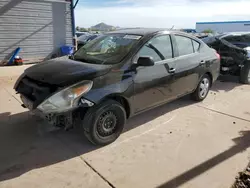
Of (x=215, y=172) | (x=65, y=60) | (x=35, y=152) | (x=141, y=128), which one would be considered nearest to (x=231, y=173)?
(x=215, y=172)

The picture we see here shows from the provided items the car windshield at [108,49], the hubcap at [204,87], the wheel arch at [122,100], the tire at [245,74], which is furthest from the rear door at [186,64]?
the tire at [245,74]

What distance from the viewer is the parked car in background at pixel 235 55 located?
754 centimetres

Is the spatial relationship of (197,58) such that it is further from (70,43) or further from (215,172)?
(70,43)

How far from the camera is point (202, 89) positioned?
225 inches

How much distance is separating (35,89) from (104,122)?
1.10 m

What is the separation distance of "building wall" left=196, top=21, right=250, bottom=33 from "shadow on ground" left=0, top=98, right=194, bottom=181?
1616 inches

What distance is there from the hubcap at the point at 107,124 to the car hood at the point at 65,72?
2.01ft

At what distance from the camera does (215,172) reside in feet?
10.1

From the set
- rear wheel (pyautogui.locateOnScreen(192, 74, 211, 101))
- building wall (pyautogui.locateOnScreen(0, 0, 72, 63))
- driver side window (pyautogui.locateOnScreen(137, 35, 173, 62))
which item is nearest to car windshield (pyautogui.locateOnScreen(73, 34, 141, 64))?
driver side window (pyautogui.locateOnScreen(137, 35, 173, 62))

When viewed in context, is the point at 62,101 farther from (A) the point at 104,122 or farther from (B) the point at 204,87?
(B) the point at 204,87

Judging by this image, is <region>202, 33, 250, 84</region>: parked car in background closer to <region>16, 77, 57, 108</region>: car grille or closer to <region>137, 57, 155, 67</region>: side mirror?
<region>137, 57, 155, 67</region>: side mirror

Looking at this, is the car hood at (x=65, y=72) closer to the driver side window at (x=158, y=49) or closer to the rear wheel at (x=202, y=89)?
the driver side window at (x=158, y=49)

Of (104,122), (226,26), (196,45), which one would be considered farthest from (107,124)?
(226,26)

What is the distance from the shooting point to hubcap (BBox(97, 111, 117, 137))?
11.7 feet
